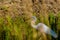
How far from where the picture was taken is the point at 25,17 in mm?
4777

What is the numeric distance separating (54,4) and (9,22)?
1003mm

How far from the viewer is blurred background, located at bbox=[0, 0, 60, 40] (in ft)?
14.4

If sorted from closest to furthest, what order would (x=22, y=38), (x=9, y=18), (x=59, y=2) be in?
(x=22, y=38), (x=9, y=18), (x=59, y=2)

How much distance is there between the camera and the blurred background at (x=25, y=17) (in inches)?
172

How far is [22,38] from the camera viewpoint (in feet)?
14.3

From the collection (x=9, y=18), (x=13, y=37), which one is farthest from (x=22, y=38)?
(x=9, y=18)

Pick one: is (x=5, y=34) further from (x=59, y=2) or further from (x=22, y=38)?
(x=59, y=2)

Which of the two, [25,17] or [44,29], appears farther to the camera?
[25,17]

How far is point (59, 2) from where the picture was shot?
504 cm

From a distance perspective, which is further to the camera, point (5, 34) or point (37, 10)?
point (37, 10)

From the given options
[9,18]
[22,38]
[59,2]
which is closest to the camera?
[22,38]

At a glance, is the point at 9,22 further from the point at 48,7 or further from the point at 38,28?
the point at 48,7

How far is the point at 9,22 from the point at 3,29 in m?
0.14

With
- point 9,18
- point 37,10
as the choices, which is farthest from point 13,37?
point 37,10
